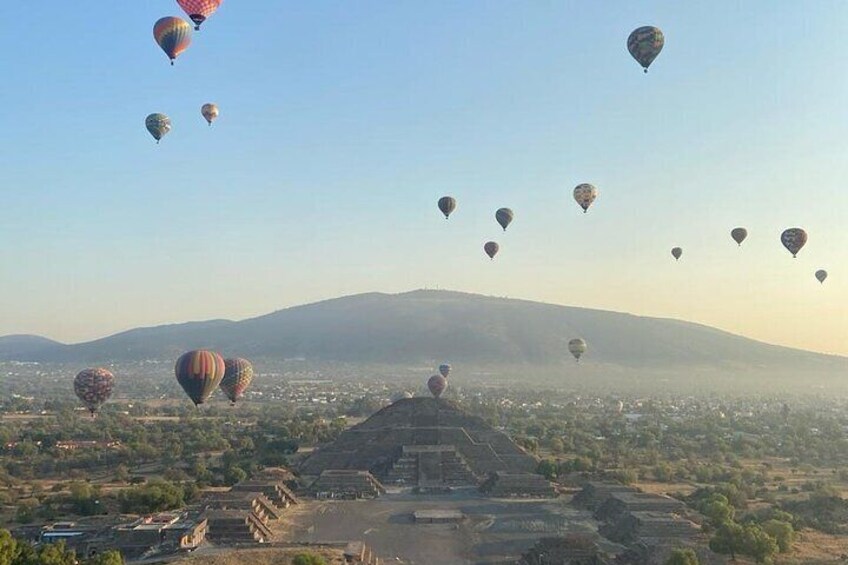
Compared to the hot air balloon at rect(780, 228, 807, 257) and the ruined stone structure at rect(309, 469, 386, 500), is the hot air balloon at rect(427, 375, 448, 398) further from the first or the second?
the hot air balloon at rect(780, 228, 807, 257)

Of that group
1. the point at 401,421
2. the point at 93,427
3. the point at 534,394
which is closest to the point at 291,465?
the point at 401,421

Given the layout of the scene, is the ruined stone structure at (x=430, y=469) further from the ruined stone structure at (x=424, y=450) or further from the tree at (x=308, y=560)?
the tree at (x=308, y=560)

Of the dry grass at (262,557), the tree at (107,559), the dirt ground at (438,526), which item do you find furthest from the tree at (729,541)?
the tree at (107,559)

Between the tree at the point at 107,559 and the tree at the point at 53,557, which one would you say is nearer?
the tree at the point at 53,557

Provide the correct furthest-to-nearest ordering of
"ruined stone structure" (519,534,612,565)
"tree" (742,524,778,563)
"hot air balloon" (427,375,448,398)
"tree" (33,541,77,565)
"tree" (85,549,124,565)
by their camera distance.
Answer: "hot air balloon" (427,375,448,398) < "tree" (742,524,778,563) < "ruined stone structure" (519,534,612,565) < "tree" (85,549,124,565) < "tree" (33,541,77,565)

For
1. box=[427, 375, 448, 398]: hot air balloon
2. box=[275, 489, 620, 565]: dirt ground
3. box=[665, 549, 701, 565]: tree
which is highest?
box=[427, 375, 448, 398]: hot air balloon

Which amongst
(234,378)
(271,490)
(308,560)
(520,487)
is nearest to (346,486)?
(271,490)

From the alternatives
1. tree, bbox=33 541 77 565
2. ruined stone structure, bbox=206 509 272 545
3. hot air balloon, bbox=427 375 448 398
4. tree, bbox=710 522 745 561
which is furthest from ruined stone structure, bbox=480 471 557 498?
tree, bbox=33 541 77 565
